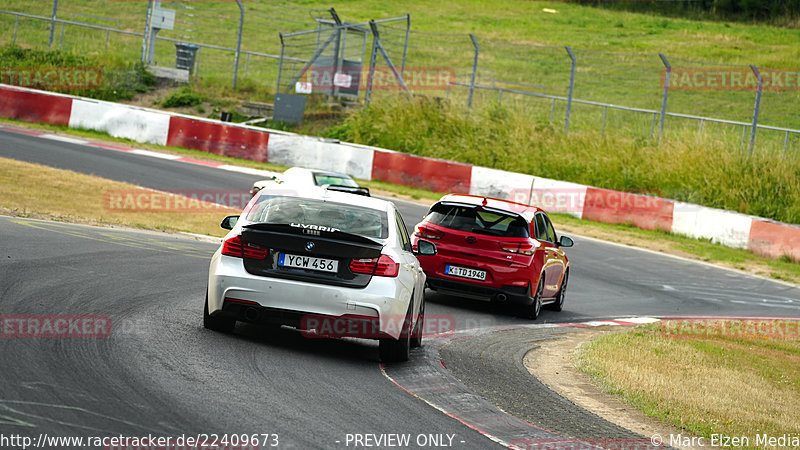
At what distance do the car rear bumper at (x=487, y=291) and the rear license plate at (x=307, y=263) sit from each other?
15.8 feet

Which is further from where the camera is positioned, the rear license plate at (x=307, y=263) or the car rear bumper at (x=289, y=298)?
the rear license plate at (x=307, y=263)

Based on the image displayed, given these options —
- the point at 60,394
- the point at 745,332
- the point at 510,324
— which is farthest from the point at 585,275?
the point at 60,394

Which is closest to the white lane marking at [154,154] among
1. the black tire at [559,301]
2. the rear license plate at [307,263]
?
the black tire at [559,301]

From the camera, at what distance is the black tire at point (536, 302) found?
13039mm

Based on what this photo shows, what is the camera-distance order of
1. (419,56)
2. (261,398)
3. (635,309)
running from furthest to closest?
(419,56)
(635,309)
(261,398)

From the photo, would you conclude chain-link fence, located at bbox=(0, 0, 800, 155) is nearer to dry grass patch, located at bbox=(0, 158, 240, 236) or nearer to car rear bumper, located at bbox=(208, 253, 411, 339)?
dry grass patch, located at bbox=(0, 158, 240, 236)

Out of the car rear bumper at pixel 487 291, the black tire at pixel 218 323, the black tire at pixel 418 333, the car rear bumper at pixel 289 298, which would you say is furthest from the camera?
the car rear bumper at pixel 487 291

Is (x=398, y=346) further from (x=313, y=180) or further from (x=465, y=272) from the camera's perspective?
(x=313, y=180)

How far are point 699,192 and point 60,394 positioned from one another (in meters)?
21.1

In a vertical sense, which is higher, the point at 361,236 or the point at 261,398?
the point at 361,236

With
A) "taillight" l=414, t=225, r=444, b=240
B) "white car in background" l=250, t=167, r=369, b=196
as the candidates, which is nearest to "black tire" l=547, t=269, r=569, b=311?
"taillight" l=414, t=225, r=444, b=240

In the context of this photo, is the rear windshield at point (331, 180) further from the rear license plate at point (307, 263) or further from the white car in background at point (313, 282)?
the rear license plate at point (307, 263)

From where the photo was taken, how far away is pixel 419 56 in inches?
1885

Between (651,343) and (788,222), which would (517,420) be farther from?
(788,222)
